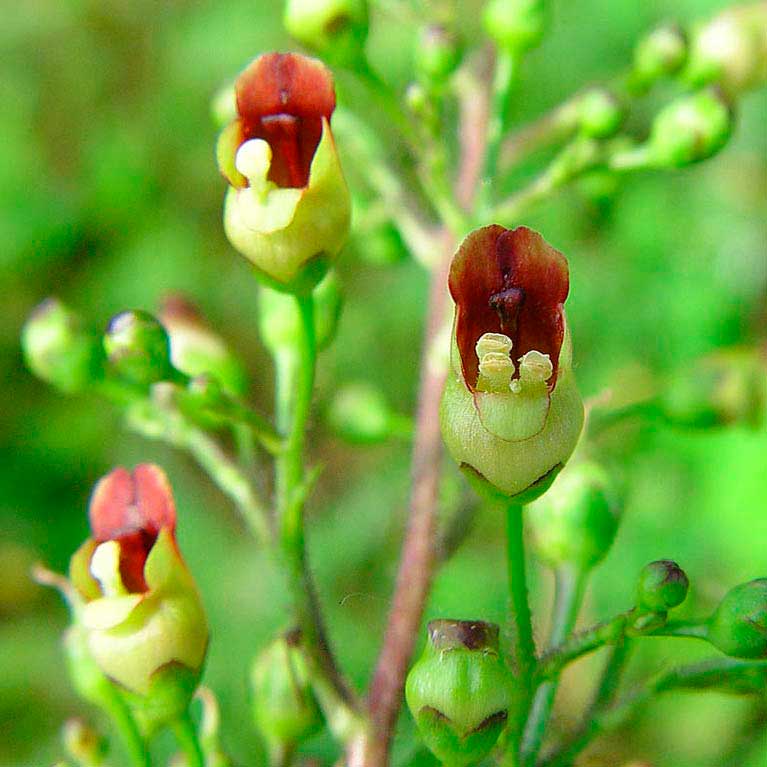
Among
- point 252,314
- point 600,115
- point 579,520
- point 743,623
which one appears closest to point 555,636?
point 579,520

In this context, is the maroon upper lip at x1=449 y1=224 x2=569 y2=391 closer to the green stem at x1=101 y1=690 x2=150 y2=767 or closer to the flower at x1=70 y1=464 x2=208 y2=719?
the flower at x1=70 y1=464 x2=208 y2=719

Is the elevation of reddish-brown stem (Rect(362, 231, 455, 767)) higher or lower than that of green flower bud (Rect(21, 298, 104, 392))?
lower

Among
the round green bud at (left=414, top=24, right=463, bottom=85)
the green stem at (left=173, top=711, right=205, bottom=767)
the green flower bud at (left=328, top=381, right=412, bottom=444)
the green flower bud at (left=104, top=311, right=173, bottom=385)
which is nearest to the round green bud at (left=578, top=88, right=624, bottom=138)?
the round green bud at (left=414, top=24, right=463, bottom=85)

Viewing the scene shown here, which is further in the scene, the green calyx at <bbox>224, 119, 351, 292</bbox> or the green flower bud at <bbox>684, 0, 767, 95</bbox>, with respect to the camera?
the green flower bud at <bbox>684, 0, 767, 95</bbox>

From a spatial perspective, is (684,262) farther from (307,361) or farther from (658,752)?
(307,361)

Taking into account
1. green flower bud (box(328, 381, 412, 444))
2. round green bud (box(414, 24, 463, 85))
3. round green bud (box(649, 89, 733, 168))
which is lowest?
green flower bud (box(328, 381, 412, 444))

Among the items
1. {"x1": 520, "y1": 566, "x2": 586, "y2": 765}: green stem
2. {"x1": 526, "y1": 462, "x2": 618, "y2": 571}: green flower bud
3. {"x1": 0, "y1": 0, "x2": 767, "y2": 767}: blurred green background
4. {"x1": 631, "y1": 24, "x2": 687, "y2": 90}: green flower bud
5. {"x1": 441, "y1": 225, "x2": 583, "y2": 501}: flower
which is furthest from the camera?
{"x1": 0, "y1": 0, "x2": 767, "y2": 767}: blurred green background

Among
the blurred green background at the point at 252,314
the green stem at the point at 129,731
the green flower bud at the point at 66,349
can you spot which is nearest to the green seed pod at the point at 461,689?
the green stem at the point at 129,731

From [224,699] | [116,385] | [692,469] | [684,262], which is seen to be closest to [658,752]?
[692,469]
